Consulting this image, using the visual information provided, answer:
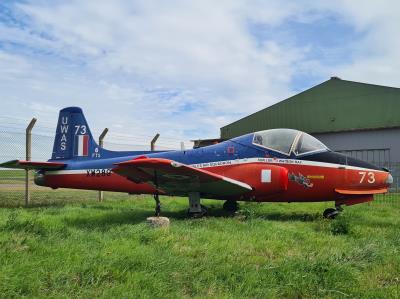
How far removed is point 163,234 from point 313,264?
2286mm

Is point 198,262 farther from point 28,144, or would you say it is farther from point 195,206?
point 28,144

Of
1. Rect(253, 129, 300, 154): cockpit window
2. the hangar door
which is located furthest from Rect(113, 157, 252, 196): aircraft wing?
the hangar door

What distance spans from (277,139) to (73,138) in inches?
230

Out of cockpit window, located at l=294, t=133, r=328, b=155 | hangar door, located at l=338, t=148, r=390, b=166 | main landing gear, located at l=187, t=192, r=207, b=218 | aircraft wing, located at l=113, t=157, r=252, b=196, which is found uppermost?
hangar door, located at l=338, t=148, r=390, b=166

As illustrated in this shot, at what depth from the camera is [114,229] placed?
6477mm

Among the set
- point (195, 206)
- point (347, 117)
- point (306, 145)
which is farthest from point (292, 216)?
point (347, 117)

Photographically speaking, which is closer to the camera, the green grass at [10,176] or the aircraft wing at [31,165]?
the aircraft wing at [31,165]

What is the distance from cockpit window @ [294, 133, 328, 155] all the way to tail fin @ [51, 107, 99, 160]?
5.46 metres

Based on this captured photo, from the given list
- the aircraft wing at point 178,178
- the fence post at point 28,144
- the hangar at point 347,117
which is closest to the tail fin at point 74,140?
the fence post at point 28,144

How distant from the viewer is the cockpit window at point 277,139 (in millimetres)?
8961

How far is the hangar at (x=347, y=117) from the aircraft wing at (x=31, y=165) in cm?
1513

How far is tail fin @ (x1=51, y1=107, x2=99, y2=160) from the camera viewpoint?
11484 millimetres

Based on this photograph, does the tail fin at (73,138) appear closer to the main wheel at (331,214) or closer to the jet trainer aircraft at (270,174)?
the jet trainer aircraft at (270,174)

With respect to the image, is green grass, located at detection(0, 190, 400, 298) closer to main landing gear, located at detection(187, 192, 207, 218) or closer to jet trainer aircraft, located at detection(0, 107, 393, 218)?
jet trainer aircraft, located at detection(0, 107, 393, 218)
